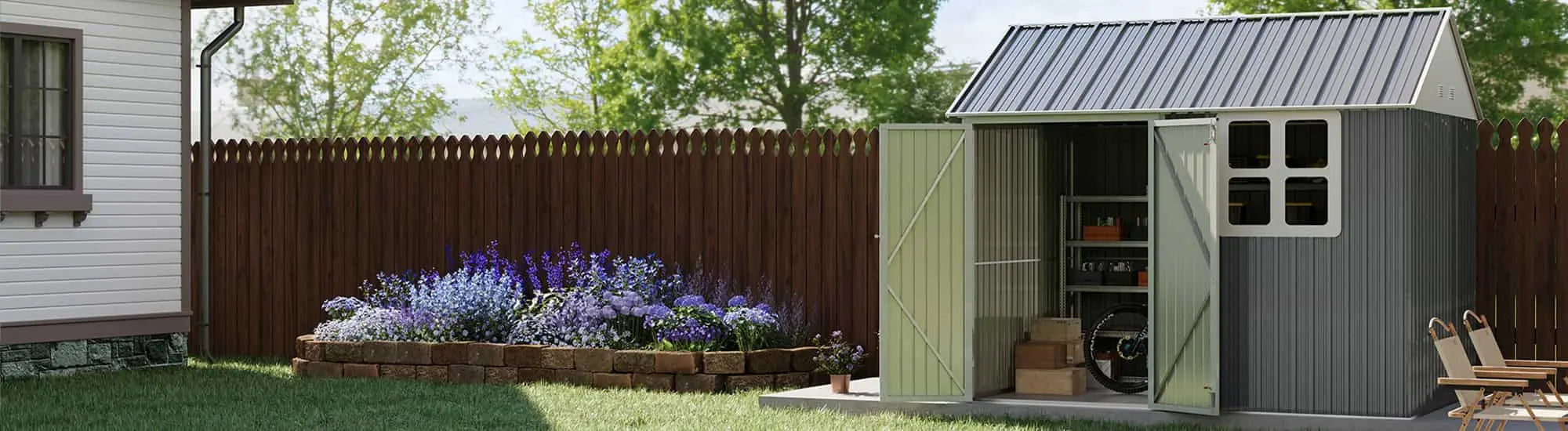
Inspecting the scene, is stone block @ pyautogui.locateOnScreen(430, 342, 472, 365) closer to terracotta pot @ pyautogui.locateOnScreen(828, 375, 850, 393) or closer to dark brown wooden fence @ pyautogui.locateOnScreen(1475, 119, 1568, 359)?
terracotta pot @ pyautogui.locateOnScreen(828, 375, 850, 393)

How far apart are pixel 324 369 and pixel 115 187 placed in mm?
1988

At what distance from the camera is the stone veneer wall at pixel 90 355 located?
1216cm

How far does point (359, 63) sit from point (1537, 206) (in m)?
32.5

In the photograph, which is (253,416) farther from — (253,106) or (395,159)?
(253,106)

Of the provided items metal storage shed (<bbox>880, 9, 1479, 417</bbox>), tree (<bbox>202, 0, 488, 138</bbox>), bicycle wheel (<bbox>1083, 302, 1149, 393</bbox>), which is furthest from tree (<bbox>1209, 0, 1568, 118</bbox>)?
metal storage shed (<bbox>880, 9, 1479, 417</bbox>)

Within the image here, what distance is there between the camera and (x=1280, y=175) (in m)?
9.04

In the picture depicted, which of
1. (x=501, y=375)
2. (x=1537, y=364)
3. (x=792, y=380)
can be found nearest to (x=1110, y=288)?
(x=792, y=380)

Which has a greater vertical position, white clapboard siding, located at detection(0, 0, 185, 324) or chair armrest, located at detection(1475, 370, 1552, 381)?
white clapboard siding, located at detection(0, 0, 185, 324)

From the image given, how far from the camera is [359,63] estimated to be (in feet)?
129

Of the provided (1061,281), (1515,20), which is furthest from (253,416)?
(1515,20)

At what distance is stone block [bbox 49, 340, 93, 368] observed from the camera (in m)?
12.4

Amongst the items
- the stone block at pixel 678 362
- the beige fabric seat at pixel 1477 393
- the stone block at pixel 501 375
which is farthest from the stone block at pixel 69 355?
the beige fabric seat at pixel 1477 393

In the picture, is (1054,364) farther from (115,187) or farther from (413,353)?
(115,187)

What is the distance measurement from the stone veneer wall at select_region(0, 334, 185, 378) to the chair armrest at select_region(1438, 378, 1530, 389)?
29.1ft
